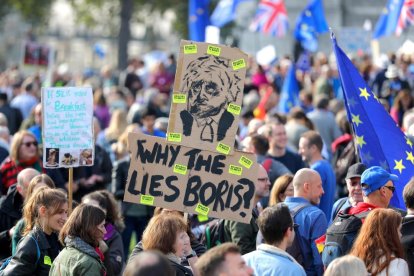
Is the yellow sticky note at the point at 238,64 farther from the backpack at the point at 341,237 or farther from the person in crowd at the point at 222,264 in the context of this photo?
the person in crowd at the point at 222,264

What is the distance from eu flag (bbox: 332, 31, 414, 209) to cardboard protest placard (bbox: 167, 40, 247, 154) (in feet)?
5.43

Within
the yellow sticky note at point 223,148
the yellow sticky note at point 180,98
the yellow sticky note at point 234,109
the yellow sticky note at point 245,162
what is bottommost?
the yellow sticky note at point 245,162

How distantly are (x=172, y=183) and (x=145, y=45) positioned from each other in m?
64.9

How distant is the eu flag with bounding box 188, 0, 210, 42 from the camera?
892 inches

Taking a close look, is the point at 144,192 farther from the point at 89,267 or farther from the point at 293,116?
the point at 293,116

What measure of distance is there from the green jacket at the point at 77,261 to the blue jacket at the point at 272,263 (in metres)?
1.18

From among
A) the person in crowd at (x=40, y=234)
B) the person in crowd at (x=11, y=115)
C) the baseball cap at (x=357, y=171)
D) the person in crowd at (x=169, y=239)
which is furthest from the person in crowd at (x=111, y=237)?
the person in crowd at (x=11, y=115)

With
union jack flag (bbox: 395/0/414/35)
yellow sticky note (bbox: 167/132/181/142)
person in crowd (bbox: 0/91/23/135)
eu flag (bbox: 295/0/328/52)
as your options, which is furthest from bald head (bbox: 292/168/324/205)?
eu flag (bbox: 295/0/328/52)

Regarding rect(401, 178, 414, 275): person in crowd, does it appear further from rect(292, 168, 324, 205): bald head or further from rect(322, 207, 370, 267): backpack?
rect(292, 168, 324, 205): bald head

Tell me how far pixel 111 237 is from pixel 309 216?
1762 millimetres

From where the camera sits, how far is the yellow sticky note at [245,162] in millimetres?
9672

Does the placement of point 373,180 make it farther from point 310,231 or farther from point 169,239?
point 169,239

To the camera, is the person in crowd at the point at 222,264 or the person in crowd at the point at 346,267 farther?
the person in crowd at the point at 346,267

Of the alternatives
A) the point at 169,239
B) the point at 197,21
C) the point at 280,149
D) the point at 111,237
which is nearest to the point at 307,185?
the point at 111,237
